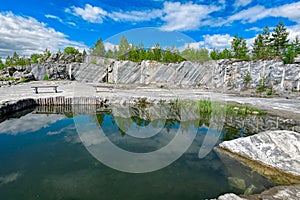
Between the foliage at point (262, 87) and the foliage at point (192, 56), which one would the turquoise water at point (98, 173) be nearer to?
the foliage at point (192, 56)

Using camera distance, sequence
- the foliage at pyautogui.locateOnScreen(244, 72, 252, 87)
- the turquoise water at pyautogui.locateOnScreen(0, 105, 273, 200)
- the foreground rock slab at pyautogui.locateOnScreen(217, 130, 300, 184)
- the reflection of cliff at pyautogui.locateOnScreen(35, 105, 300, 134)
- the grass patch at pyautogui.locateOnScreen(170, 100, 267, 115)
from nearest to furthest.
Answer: the turquoise water at pyautogui.locateOnScreen(0, 105, 273, 200) → the foreground rock slab at pyautogui.locateOnScreen(217, 130, 300, 184) → the reflection of cliff at pyautogui.locateOnScreen(35, 105, 300, 134) → the grass patch at pyautogui.locateOnScreen(170, 100, 267, 115) → the foliage at pyautogui.locateOnScreen(244, 72, 252, 87)

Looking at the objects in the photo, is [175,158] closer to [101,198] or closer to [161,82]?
[101,198]

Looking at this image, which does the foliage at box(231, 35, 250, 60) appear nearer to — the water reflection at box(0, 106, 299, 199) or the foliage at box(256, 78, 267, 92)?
the foliage at box(256, 78, 267, 92)

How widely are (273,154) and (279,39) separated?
26642 mm

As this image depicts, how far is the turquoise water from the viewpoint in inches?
143

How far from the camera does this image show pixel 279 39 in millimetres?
25031

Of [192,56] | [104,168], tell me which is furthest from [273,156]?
[192,56]

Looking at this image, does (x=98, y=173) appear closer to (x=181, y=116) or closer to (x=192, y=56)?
(x=181, y=116)

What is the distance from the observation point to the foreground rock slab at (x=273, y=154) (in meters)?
4.21

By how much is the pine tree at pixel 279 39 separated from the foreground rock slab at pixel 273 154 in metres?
24.6

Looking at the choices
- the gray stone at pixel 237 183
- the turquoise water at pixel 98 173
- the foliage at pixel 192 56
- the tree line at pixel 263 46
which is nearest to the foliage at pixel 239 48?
the tree line at pixel 263 46

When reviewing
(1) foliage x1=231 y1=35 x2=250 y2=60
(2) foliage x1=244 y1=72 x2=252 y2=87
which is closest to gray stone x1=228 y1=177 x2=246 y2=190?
(2) foliage x1=244 y1=72 x2=252 y2=87

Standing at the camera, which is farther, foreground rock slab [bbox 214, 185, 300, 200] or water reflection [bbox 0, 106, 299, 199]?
water reflection [bbox 0, 106, 299, 199]

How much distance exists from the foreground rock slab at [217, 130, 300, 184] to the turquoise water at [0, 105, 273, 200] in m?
0.39
